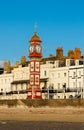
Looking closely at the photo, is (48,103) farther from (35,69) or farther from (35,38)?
(35,38)

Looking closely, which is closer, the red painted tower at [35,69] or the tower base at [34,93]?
the tower base at [34,93]

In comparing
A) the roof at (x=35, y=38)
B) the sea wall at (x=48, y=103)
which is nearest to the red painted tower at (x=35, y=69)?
the roof at (x=35, y=38)

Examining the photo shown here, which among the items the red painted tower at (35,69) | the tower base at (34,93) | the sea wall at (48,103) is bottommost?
the sea wall at (48,103)

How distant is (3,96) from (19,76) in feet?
29.6

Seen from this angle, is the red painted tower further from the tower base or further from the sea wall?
the sea wall

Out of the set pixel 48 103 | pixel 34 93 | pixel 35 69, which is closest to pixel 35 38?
pixel 35 69

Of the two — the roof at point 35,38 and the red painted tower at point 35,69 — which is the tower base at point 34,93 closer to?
the red painted tower at point 35,69

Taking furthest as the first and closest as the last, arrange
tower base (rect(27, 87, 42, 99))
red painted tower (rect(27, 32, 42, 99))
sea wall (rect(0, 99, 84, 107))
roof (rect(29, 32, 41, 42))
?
roof (rect(29, 32, 41, 42)) → red painted tower (rect(27, 32, 42, 99)) → tower base (rect(27, 87, 42, 99)) → sea wall (rect(0, 99, 84, 107))

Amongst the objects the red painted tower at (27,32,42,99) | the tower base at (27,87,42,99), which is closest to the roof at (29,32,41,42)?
the red painted tower at (27,32,42,99)

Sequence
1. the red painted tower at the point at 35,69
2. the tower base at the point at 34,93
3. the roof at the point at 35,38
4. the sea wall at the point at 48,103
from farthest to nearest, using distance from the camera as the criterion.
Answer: the roof at the point at 35,38, the red painted tower at the point at 35,69, the tower base at the point at 34,93, the sea wall at the point at 48,103

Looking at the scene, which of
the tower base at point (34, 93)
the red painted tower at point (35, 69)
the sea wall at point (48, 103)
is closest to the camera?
the sea wall at point (48, 103)

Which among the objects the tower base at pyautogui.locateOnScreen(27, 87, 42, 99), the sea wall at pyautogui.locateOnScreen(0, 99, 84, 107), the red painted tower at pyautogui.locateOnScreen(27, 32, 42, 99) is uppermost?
the red painted tower at pyautogui.locateOnScreen(27, 32, 42, 99)

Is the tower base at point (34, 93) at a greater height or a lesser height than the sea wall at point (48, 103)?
greater

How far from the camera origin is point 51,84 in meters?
106
